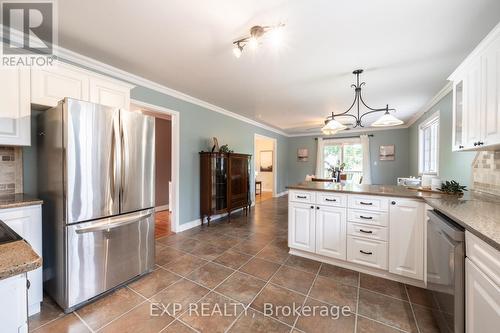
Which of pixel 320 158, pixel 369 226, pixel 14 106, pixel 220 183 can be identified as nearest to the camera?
pixel 14 106

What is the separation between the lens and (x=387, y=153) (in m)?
6.49

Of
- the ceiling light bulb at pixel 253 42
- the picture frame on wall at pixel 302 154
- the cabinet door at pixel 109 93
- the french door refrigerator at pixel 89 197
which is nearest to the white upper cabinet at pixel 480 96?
the ceiling light bulb at pixel 253 42

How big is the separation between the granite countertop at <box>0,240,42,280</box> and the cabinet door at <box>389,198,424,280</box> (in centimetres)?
264

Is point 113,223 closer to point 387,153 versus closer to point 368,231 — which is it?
point 368,231

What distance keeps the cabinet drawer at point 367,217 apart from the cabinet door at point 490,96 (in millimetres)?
1019

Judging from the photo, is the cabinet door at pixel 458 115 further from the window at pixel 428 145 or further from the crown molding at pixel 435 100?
the window at pixel 428 145

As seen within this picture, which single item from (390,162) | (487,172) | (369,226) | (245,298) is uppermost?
(390,162)

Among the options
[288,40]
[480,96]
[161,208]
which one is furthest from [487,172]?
[161,208]

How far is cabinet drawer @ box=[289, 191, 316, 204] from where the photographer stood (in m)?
2.57

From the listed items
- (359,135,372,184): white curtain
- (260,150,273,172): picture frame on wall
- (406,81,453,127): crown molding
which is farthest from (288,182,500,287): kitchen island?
(260,150,273,172): picture frame on wall

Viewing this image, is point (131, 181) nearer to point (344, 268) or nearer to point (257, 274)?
point (257, 274)

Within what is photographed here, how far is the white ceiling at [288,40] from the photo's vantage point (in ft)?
5.36

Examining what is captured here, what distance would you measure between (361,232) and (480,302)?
1.25 m

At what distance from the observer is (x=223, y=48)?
2.21 metres
